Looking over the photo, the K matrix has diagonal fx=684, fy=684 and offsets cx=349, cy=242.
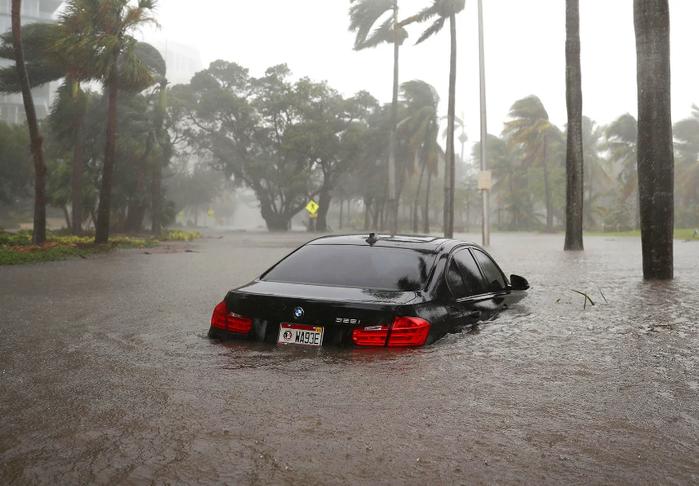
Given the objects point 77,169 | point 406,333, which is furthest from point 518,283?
point 77,169

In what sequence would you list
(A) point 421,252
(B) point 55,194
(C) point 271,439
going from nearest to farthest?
(C) point 271,439 → (A) point 421,252 → (B) point 55,194

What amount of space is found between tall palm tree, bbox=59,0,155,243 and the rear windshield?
18510 millimetres

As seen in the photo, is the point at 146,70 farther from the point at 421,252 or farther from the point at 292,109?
the point at 292,109

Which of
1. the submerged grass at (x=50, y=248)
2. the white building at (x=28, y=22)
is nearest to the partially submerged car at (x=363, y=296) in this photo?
the submerged grass at (x=50, y=248)

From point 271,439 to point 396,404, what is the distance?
3.31ft

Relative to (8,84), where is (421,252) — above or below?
below

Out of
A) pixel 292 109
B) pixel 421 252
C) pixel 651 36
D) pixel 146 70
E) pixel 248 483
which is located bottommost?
pixel 248 483

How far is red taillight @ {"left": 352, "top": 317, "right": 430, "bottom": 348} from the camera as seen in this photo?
17.4 feet

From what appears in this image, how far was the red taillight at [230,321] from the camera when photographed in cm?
571

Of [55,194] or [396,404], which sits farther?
[55,194]

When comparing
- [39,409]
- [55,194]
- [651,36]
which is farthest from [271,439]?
[55,194]

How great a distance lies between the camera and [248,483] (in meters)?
3.24

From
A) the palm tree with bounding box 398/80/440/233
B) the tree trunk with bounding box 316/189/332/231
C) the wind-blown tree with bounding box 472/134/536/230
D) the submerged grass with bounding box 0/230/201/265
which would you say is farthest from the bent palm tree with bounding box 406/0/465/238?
the wind-blown tree with bounding box 472/134/536/230

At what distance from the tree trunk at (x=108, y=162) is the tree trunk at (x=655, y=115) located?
17.4m
